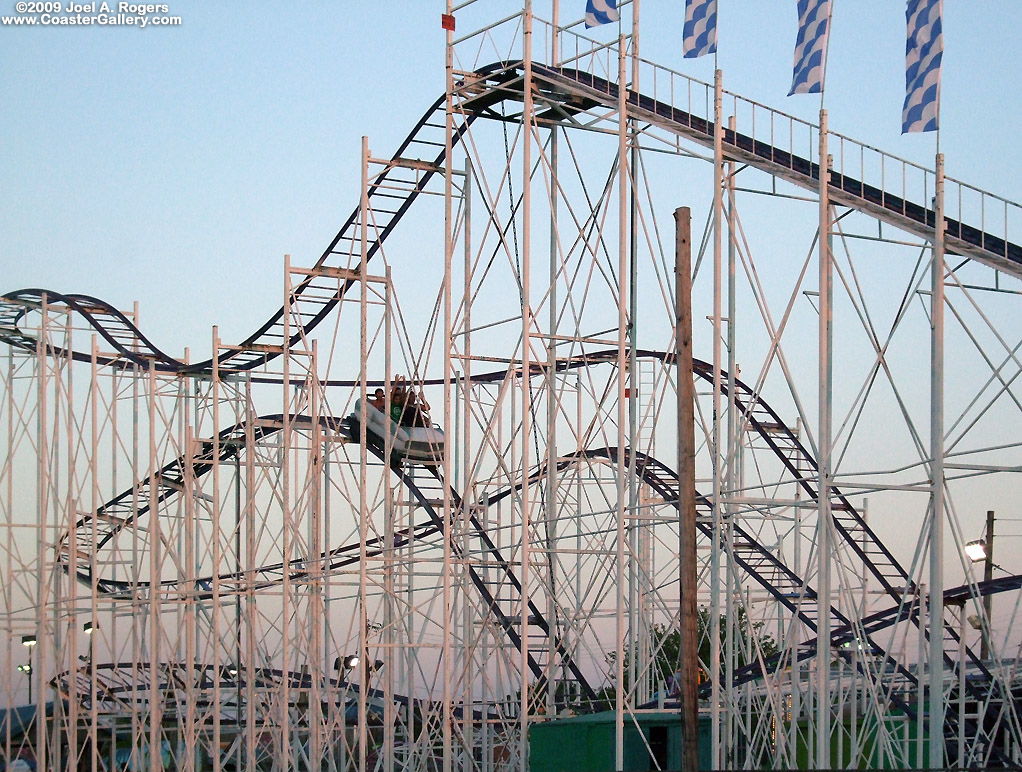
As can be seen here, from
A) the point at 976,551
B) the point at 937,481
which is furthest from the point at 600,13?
the point at 976,551

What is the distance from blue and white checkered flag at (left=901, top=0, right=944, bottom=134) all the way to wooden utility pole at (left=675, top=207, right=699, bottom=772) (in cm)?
307

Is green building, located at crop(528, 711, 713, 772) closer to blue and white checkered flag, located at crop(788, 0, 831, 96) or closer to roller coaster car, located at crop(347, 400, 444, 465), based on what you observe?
roller coaster car, located at crop(347, 400, 444, 465)

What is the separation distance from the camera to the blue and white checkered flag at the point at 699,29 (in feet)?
53.7

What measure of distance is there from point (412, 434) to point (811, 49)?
8433mm

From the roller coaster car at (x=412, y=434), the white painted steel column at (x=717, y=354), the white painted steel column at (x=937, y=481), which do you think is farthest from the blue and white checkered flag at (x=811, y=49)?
the roller coaster car at (x=412, y=434)

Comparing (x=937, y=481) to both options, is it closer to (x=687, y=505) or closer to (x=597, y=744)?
(x=687, y=505)

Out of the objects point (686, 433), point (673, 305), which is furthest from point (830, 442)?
point (673, 305)

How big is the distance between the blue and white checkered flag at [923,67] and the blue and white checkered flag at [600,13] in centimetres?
352

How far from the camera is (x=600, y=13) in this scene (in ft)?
55.0

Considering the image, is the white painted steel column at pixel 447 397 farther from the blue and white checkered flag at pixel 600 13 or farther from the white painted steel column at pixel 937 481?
the white painted steel column at pixel 937 481

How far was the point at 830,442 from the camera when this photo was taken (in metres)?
14.2

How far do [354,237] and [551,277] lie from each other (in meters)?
4.01

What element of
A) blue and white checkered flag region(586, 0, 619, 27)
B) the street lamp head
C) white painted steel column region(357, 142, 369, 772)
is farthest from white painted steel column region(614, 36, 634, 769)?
the street lamp head

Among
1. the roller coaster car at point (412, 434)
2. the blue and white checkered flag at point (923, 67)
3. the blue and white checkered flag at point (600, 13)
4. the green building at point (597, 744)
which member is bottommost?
the green building at point (597, 744)
